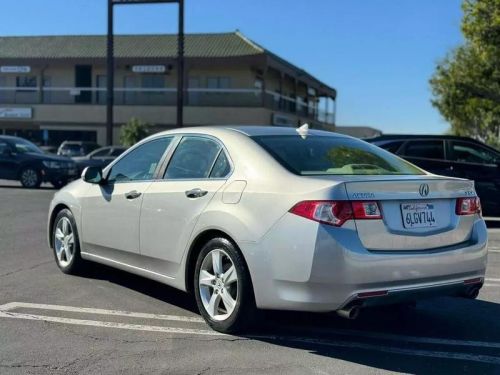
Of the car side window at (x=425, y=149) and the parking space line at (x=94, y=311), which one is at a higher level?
the car side window at (x=425, y=149)

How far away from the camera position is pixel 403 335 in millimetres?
5145

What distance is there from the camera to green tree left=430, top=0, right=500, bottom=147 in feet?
70.1

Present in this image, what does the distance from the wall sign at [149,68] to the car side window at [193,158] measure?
32.9 m

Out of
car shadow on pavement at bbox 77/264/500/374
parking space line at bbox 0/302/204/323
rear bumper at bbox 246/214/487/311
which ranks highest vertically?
rear bumper at bbox 246/214/487/311

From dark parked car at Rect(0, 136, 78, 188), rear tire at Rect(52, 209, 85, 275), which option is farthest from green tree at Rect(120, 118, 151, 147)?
rear tire at Rect(52, 209, 85, 275)

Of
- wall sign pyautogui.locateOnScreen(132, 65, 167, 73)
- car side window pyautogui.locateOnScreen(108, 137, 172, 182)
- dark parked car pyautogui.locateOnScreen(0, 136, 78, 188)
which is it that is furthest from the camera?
wall sign pyautogui.locateOnScreen(132, 65, 167, 73)

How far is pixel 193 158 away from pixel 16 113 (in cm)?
3783

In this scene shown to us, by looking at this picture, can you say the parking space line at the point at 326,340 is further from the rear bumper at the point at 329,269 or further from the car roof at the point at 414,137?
the car roof at the point at 414,137

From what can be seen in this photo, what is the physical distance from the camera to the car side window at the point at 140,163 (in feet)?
19.7

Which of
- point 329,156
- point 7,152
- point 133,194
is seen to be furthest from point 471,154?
point 7,152

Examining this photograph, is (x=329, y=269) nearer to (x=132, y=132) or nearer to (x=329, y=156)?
(x=329, y=156)

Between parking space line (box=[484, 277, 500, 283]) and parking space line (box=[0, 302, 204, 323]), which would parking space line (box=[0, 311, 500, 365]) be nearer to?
parking space line (box=[0, 302, 204, 323])

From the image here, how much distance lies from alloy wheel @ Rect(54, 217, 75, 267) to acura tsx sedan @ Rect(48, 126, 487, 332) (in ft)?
3.15

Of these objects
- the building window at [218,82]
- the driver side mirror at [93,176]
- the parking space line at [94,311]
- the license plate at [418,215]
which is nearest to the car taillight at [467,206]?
the license plate at [418,215]
